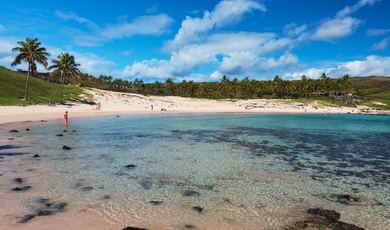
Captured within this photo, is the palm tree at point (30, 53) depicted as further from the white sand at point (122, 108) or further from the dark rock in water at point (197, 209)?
the dark rock in water at point (197, 209)

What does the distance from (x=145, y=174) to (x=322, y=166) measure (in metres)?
11.9

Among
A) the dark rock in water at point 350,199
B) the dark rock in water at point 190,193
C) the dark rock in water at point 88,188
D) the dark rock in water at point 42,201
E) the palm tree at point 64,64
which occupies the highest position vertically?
the palm tree at point 64,64

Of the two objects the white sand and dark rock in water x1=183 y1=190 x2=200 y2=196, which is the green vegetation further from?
dark rock in water x1=183 y1=190 x2=200 y2=196

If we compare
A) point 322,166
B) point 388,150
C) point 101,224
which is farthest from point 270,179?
point 388,150

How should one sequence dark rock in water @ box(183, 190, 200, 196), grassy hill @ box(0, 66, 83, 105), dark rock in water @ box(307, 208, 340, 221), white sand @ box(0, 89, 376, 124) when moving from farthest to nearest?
grassy hill @ box(0, 66, 83, 105) → white sand @ box(0, 89, 376, 124) → dark rock in water @ box(183, 190, 200, 196) → dark rock in water @ box(307, 208, 340, 221)

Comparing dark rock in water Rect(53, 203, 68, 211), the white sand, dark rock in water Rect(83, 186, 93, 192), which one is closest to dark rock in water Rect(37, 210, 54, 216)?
dark rock in water Rect(53, 203, 68, 211)

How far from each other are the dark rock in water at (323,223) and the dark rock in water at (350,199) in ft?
6.37

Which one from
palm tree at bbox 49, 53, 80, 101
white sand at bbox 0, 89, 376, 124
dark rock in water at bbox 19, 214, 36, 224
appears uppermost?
palm tree at bbox 49, 53, 80, 101

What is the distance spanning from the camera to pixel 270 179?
A: 1445 centimetres

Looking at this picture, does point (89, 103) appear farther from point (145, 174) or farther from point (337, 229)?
point (337, 229)

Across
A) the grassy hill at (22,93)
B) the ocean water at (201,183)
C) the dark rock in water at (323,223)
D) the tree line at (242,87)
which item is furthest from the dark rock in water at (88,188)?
the tree line at (242,87)

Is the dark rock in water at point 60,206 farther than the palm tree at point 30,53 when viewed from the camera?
No

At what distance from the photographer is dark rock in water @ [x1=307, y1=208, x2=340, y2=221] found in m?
9.38

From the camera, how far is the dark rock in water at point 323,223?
855 cm
